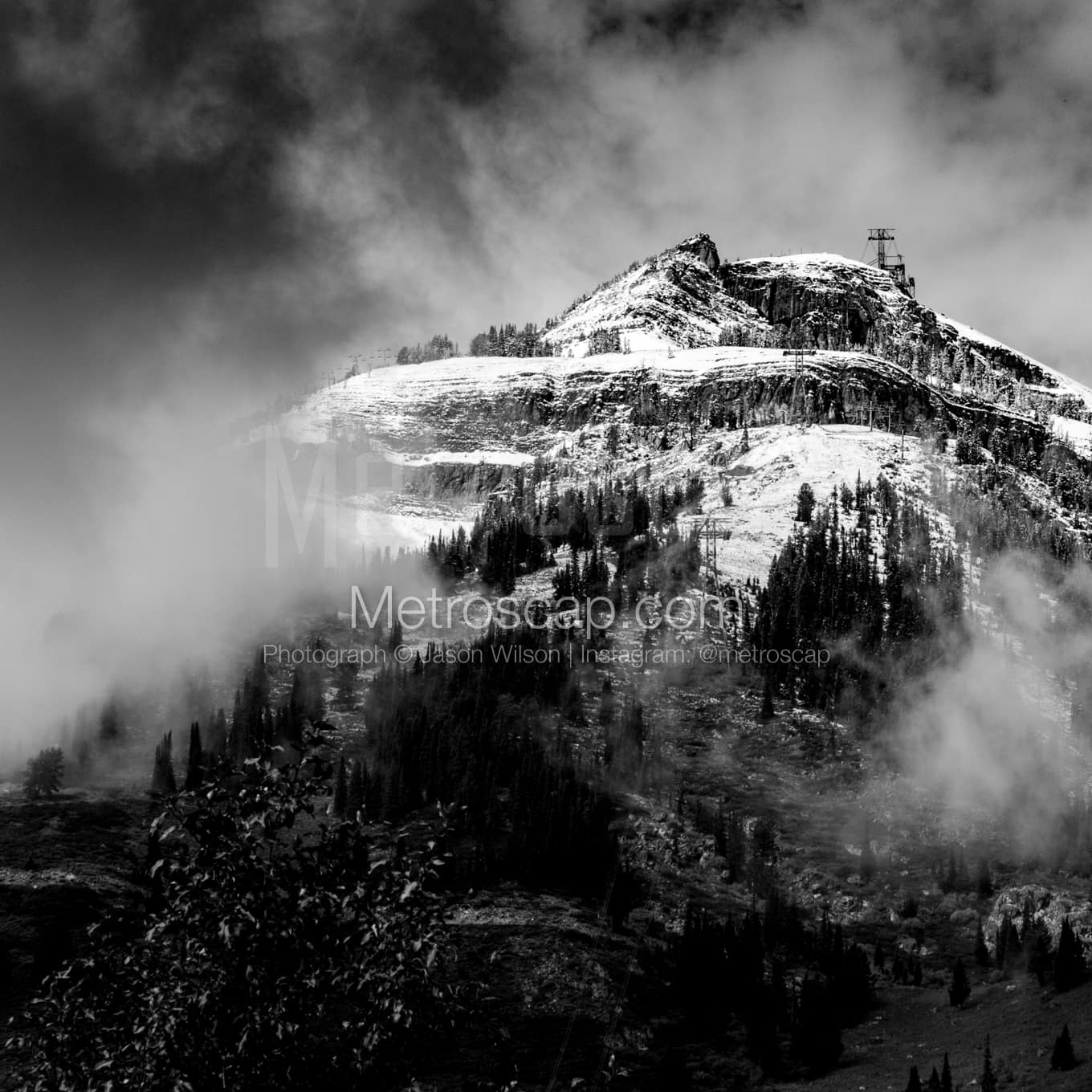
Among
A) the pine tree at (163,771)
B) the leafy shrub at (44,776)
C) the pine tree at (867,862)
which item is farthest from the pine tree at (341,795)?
the pine tree at (867,862)

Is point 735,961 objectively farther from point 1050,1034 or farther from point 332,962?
point 332,962

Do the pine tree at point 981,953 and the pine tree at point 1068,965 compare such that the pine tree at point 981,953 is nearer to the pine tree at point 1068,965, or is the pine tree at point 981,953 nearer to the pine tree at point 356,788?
the pine tree at point 1068,965

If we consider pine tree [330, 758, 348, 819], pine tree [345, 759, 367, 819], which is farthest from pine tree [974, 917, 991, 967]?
pine tree [330, 758, 348, 819]

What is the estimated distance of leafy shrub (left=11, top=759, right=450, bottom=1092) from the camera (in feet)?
58.5

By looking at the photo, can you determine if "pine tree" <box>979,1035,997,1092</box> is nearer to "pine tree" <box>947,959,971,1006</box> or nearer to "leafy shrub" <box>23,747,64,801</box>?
"pine tree" <box>947,959,971,1006</box>

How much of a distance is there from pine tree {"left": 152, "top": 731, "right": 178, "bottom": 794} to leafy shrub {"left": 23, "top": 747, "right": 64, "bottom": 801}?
46.5 ft

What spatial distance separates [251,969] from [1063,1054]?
119076 mm

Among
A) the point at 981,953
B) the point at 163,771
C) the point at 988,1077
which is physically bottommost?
the point at 981,953

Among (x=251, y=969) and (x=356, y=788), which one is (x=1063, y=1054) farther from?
(x=251, y=969)

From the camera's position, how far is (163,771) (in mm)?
162875

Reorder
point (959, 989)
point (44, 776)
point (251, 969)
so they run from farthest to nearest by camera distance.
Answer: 1. point (44, 776)
2. point (959, 989)
3. point (251, 969)

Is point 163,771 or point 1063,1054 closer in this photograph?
point 1063,1054

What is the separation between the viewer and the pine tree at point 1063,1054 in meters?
108

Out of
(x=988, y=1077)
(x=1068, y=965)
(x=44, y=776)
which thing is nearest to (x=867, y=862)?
(x=1068, y=965)
